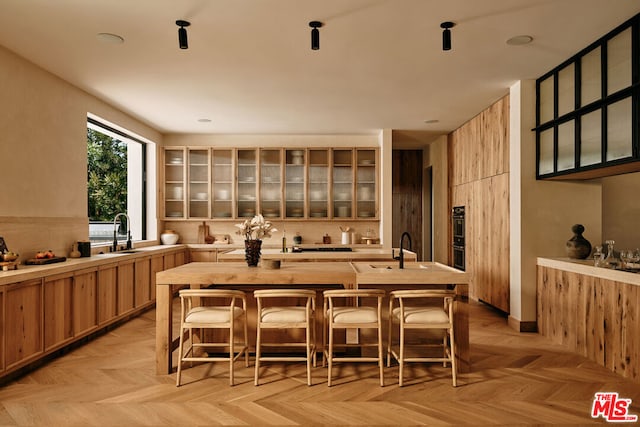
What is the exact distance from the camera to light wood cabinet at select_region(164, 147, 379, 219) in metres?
8.58

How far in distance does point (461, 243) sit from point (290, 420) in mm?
5527

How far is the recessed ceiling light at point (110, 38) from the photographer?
13.4 feet

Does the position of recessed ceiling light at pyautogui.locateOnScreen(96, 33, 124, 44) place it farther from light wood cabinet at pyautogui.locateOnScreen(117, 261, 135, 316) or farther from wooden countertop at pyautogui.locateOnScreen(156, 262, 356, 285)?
light wood cabinet at pyautogui.locateOnScreen(117, 261, 135, 316)

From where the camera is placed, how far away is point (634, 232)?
229 inches

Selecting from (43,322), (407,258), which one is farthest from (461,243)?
(43,322)

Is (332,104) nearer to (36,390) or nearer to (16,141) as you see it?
(16,141)

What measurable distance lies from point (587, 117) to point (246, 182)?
566cm

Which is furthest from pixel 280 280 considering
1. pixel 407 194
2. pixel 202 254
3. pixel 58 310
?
pixel 407 194

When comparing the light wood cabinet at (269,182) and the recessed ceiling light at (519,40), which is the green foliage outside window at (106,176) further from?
the recessed ceiling light at (519,40)

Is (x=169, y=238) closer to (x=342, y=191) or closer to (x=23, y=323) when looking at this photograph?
(x=342, y=191)

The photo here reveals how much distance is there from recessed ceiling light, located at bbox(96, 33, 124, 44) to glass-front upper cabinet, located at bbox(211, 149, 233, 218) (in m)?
4.43

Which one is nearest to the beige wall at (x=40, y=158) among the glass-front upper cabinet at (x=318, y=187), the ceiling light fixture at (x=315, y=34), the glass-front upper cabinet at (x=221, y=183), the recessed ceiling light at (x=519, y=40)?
the glass-front upper cabinet at (x=221, y=183)

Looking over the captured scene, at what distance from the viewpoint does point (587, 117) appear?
14.9 feet

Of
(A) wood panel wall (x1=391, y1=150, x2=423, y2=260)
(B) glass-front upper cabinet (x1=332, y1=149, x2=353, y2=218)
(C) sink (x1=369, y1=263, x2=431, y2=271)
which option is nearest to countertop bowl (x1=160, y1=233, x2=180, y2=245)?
(B) glass-front upper cabinet (x1=332, y1=149, x2=353, y2=218)
